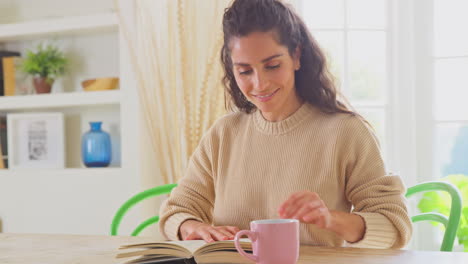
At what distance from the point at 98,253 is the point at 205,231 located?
259 mm

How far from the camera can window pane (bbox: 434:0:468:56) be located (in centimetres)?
296

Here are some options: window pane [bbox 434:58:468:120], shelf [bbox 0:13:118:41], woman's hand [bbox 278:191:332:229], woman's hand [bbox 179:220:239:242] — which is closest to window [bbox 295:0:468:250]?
window pane [bbox 434:58:468:120]

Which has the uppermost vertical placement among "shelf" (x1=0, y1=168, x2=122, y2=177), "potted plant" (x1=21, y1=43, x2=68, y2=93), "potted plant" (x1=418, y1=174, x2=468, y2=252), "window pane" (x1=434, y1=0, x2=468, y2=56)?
"window pane" (x1=434, y1=0, x2=468, y2=56)

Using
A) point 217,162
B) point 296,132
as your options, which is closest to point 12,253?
point 217,162

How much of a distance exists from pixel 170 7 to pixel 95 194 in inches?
41.1

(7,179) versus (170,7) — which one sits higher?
(170,7)

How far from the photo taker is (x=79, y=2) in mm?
3332

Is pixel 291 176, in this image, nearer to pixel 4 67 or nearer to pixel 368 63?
pixel 368 63

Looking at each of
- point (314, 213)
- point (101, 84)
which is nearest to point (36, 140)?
point (101, 84)

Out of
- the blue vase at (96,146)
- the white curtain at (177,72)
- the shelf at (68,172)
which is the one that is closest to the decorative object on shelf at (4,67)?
the shelf at (68,172)

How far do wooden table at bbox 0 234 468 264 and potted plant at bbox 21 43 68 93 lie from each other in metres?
1.77

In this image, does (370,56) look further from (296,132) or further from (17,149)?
(17,149)

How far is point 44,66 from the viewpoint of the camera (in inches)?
130

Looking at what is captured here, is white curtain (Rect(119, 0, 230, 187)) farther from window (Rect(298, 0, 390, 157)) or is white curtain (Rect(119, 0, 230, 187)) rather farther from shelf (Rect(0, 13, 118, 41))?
window (Rect(298, 0, 390, 157))
